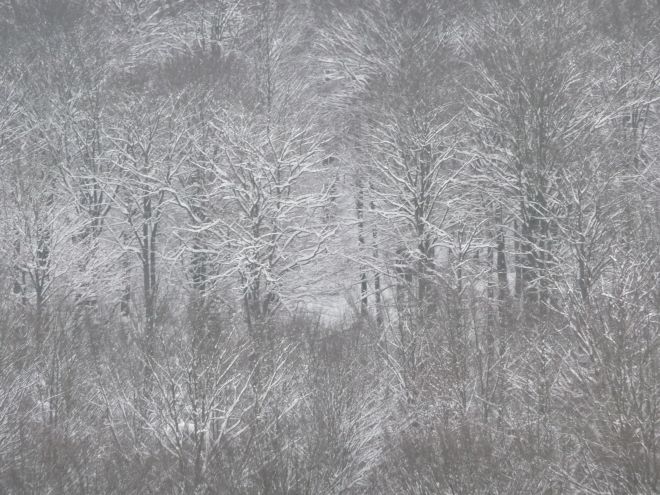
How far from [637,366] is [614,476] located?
5.49 feet

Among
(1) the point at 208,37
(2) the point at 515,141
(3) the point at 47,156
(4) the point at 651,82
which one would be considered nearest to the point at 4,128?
(3) the point at 47,156

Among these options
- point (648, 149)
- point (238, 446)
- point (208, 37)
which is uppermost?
point (208, 37)

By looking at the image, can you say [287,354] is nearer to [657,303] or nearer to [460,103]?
[657,303]

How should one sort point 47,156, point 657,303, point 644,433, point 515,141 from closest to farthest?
1. point 644,433
2. point 657,303
3. point 515,141
4. point 47,156

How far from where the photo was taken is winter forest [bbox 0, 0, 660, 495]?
10922 mm

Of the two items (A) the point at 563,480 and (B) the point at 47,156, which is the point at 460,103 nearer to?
→ (B) the point at 47,156

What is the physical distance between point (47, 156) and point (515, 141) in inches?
642

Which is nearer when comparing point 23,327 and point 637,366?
point 637,366

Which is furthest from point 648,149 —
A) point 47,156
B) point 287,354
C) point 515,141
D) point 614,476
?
point 47,156

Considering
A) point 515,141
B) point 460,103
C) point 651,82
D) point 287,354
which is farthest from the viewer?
point 460,103

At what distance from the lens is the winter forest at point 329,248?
35.8 ft

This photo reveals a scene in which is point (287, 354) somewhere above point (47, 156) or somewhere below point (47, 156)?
below

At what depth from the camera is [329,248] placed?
24516 millimetres

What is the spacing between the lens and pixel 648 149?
79.0ft
